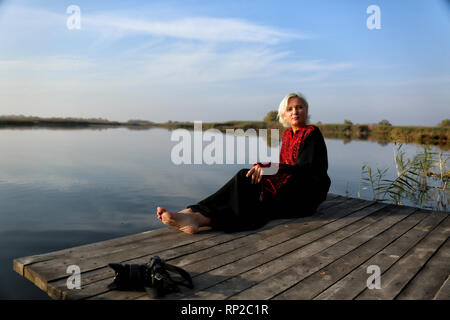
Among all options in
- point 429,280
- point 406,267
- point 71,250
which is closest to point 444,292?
point 429,280

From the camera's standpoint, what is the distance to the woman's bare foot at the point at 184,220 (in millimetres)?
2590

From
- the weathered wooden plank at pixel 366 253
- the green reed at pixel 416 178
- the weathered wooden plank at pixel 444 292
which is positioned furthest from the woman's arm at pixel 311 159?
the green reed at pixel 416 178

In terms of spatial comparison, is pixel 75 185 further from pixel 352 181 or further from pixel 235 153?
pixel 235 153

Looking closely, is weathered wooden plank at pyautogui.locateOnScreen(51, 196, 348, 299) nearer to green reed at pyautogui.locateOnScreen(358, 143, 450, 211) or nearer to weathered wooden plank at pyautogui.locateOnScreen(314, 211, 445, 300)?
weathered wooden plank at pyautogui.locateOnScreen(314, 211, 445, 300)

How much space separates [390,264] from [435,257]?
47cm

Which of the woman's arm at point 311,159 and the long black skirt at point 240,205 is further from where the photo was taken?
the woman's arm at point 311,159

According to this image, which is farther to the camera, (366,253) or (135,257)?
(366,253)

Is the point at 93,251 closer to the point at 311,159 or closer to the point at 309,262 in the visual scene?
the point at 309,262

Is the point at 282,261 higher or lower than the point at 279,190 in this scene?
lower

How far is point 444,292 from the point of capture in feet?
5.93

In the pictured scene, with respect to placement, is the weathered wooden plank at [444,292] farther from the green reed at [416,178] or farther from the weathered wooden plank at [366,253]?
the green reed at [416,178]

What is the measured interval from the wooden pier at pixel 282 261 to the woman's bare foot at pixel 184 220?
75mm

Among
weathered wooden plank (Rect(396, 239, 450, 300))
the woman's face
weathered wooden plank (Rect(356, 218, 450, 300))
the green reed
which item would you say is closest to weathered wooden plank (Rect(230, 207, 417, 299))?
weathered wooden plank (Rect(356, 218, 450, 300))

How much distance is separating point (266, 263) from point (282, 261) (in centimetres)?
13
